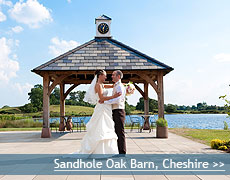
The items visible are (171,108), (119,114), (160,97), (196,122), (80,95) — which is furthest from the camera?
(80,95)

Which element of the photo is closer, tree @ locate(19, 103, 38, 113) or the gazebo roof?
the gazebo roof

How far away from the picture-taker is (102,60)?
11023 mm

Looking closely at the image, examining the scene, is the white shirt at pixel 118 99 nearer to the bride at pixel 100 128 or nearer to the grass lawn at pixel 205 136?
the bride at pixel 100 128

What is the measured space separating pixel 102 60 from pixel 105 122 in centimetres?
566

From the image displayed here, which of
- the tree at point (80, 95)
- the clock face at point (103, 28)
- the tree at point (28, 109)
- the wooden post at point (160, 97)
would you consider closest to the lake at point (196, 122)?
the wooden post at point (160, 97)

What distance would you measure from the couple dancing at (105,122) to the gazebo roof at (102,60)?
181 inches

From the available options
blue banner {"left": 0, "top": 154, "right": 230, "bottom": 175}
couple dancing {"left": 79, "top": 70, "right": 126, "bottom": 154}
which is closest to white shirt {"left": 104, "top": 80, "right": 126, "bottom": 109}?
couple dancing {"left": 79, "top": 70, "right": 126, "bottom": 154}

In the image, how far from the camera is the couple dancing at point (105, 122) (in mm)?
5605

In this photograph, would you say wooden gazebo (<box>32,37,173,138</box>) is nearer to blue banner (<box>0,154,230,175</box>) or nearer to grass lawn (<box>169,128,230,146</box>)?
grass lawn (<box>169,128,230,146</box>)

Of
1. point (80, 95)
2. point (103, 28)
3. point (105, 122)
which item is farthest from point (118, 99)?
point (80, 95)

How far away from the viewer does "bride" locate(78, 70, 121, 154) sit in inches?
220

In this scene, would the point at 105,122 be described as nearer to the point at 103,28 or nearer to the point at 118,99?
the point at 118,99

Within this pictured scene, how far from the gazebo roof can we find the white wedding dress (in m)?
4.83

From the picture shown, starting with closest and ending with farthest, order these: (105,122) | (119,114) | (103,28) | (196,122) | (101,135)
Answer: (101,135)
(105,122)
(119,114)
(103,28)
(196,122)
